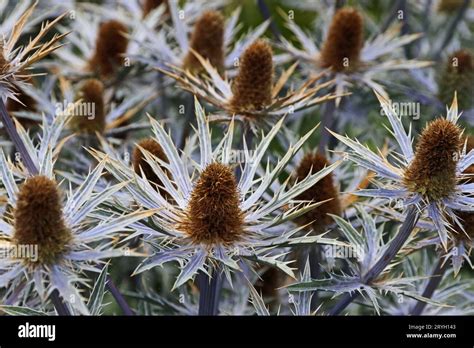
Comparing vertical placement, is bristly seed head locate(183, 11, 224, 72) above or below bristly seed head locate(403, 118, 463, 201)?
above

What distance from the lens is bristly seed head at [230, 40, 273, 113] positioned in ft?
5.86

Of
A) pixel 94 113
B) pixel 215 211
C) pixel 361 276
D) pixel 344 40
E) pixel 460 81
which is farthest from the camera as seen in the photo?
pixel 460 81

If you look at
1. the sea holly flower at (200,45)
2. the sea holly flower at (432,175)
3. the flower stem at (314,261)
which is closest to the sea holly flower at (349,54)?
the sea holly flower at (200,45)

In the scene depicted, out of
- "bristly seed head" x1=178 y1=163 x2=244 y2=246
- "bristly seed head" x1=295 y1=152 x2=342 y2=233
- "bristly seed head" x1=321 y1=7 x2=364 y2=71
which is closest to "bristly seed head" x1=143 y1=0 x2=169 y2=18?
"bristly seed head" x1=321 y1=7 x2=364 y2=71

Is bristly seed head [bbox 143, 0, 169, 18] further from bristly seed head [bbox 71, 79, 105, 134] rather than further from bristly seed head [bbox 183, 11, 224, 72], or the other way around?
bristly seed head [bbox 71, 79, 105, 134]

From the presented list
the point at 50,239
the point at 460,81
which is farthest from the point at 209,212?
the point at 460,81

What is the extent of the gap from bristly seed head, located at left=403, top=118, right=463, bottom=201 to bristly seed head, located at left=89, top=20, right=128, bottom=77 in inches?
47.2

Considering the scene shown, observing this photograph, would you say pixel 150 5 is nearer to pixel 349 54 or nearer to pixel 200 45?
pixel 200 45

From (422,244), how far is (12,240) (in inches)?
30.4

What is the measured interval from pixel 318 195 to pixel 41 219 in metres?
0.67

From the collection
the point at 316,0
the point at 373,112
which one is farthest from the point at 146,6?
the point at 373,112

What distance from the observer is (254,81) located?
1789 millimetres

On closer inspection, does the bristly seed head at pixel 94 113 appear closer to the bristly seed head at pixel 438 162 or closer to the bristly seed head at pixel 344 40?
the bristly seed head at pixel 344 40

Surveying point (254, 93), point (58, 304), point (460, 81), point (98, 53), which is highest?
point (98, 53)
